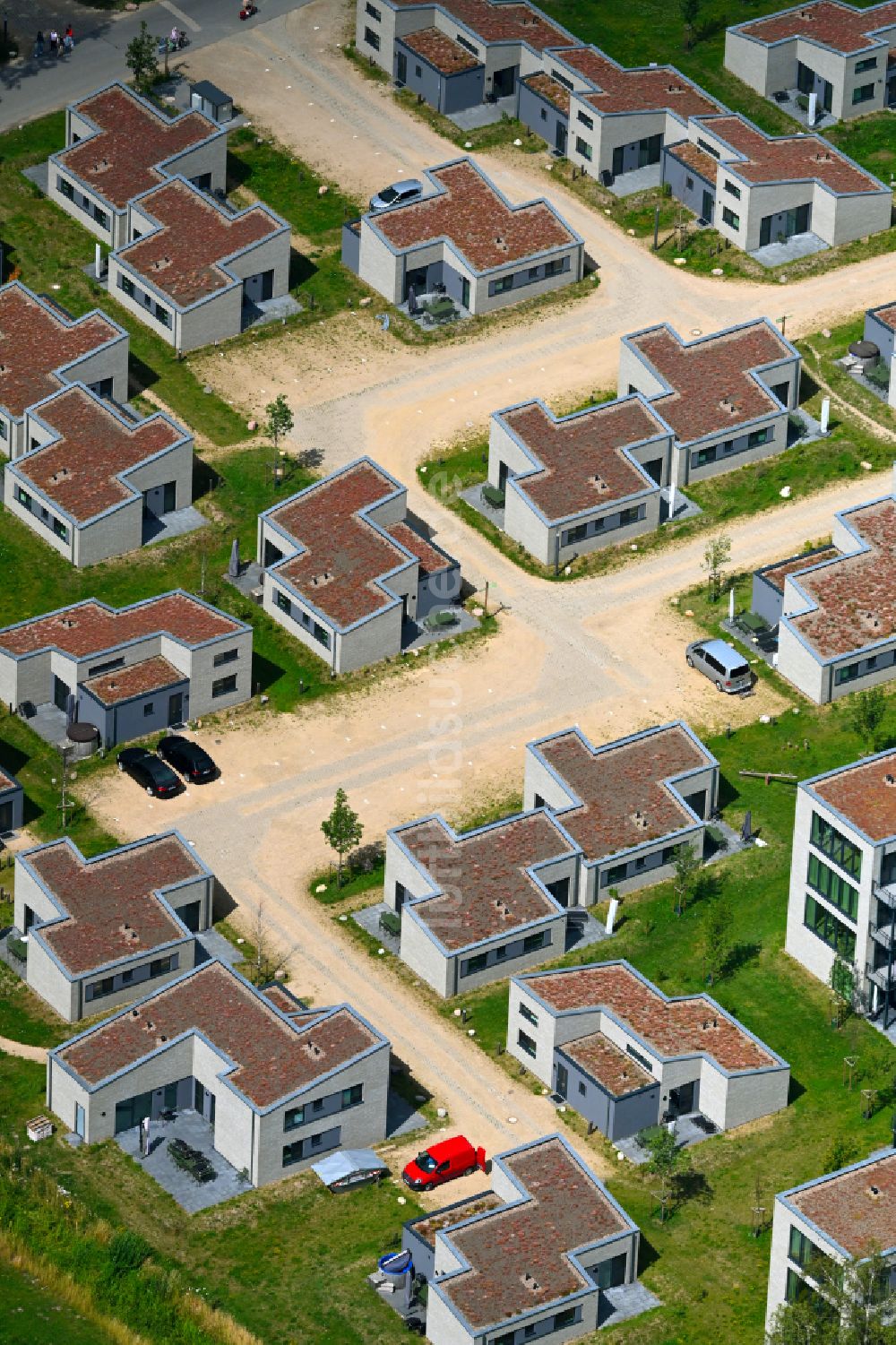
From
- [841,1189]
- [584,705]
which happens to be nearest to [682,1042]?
[841,1189]

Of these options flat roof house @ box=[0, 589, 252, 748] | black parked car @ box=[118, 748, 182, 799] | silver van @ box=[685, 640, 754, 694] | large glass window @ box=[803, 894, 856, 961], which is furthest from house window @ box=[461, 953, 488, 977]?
silver van @ box=[685, 640, 754, 694]

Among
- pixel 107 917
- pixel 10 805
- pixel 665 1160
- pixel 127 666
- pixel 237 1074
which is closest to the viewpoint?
pixel 665 1160

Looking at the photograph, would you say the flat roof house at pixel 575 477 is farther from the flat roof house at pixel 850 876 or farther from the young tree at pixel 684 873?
the flat roof house at pixel 850 876

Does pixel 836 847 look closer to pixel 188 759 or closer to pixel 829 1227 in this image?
pixel 829 1227

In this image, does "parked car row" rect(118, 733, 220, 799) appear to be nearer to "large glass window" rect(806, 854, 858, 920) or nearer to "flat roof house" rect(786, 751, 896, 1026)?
"flat roof house" rect(786, 751, 896, 1026)

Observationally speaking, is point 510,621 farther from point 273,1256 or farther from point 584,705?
point 273,1256

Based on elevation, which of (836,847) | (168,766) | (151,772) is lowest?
(168,766)

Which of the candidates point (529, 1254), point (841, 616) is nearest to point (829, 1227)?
point (529, 1254)

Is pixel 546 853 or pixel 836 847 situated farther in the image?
pixel 546 853

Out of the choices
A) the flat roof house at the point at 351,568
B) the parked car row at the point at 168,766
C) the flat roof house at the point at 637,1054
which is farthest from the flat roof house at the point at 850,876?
the parked car row at the point at 168,766
